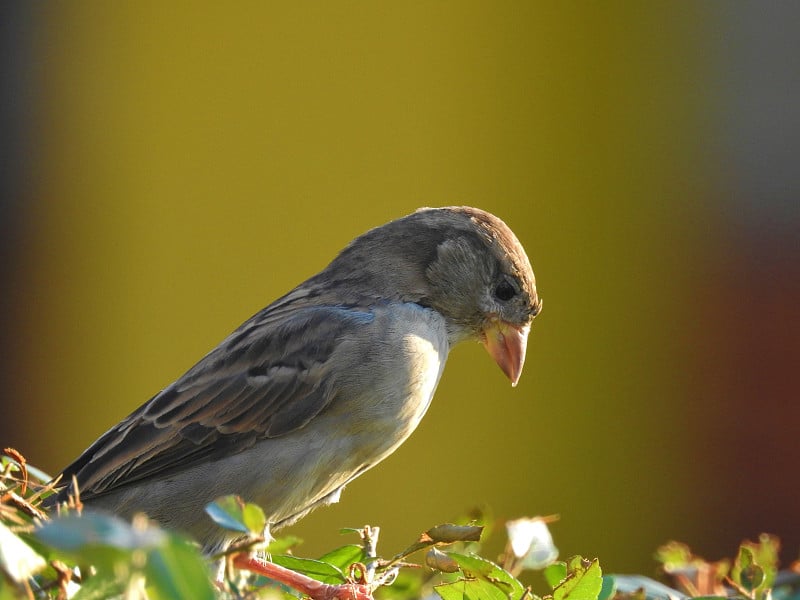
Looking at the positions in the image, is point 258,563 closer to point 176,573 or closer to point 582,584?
point 582,584

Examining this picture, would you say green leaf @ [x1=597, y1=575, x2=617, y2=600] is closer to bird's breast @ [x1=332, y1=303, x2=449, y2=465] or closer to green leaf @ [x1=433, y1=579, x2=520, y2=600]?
green leaf @ [x1=433, y1=579, x2=520, y2=600]

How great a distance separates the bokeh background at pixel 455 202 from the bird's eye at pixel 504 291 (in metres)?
2.78

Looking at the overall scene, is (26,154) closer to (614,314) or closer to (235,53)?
(235,53)

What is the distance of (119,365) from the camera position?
6.22 metres

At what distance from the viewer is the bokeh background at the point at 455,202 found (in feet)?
20.1

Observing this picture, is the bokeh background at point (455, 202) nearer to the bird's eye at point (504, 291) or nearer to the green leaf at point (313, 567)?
the bird's eye at point (504, 291)

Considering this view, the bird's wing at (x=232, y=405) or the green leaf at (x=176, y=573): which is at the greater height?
the green leaf at (x=176, y=573)

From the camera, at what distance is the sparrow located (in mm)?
2844

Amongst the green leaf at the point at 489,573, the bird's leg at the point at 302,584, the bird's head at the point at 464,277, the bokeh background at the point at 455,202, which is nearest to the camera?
the green leaf at the point at 489,573

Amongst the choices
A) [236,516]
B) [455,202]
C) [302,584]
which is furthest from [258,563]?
[455,202]

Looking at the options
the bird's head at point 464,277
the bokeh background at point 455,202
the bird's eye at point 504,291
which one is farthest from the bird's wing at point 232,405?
the bokeh background at point 455,202

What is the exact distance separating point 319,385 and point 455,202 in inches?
130

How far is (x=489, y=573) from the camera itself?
1634 millimetres

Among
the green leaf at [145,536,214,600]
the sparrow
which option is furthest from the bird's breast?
the green leaf at [145,536,214,600]
